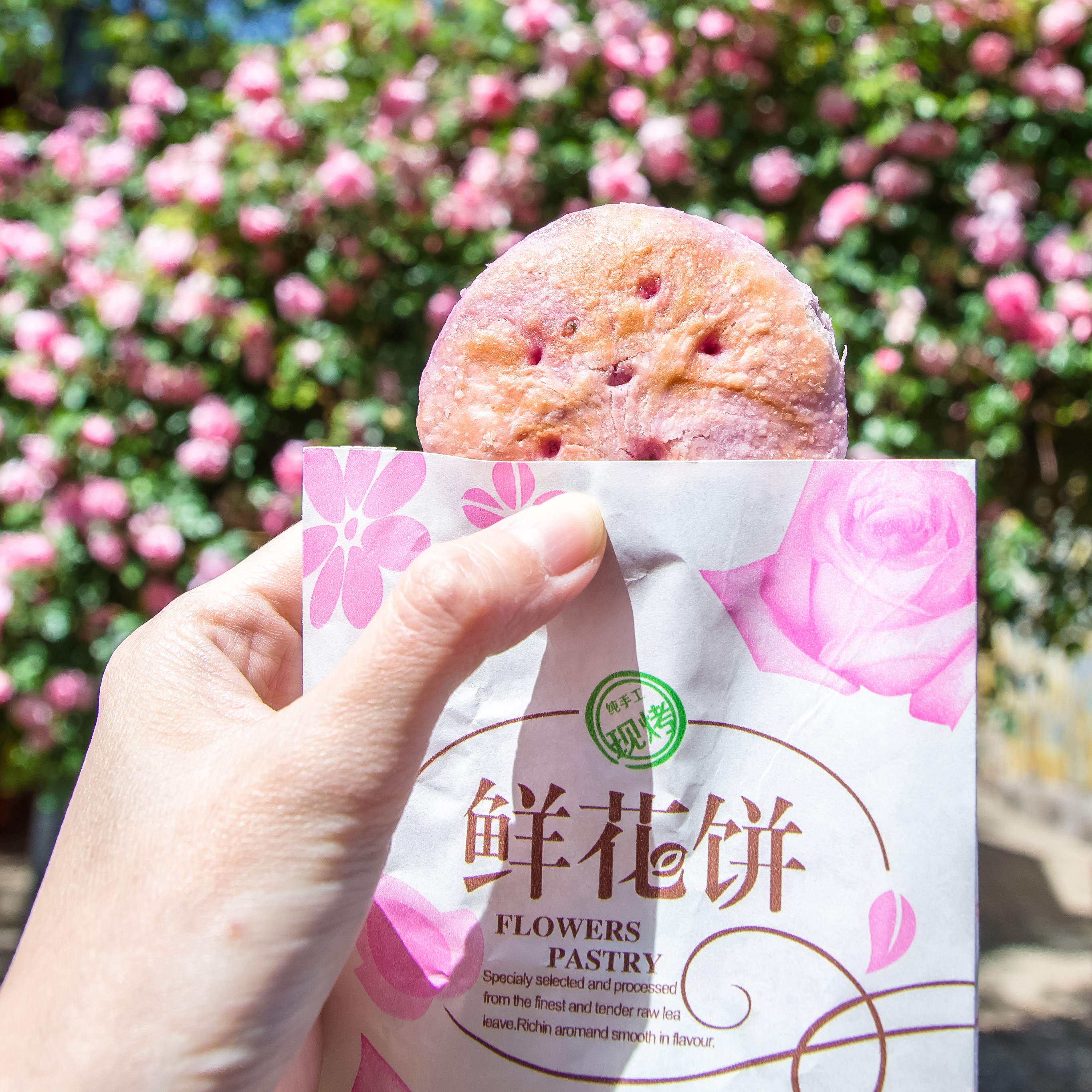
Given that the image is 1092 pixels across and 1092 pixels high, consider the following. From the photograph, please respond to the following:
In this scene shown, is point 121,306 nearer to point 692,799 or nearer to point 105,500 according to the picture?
point 105,500

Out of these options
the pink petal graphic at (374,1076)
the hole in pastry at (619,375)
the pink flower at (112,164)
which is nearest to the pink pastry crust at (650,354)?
the hole in pastry at (619,375)

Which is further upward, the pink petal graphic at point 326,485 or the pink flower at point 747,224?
the pink flower at point 747,224

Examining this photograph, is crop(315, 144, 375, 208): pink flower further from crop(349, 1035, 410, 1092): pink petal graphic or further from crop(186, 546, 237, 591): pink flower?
crop(349, 1035, 410, 1092): pink petal graphic

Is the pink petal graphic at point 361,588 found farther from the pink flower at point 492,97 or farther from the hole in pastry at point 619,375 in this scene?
the pink flower at point 492,97

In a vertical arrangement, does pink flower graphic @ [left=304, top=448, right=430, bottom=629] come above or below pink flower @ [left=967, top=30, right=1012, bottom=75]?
below

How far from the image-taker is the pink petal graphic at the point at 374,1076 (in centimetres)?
98

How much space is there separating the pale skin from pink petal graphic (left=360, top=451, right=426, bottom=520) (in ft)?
0.32

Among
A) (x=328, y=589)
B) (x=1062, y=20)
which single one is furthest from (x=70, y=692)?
(x=1062, y=20)

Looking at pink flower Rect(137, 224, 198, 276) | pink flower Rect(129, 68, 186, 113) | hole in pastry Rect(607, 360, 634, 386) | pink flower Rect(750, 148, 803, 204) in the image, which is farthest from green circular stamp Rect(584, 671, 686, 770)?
pink flower Rect(129, 68, 186, 113)

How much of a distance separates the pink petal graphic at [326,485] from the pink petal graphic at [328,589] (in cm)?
4

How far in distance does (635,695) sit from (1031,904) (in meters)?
6.58

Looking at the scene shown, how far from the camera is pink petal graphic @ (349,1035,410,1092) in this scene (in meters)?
0.98

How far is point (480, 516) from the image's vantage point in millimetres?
974

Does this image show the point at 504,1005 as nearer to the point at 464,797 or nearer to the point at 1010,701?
the point at 464,797
